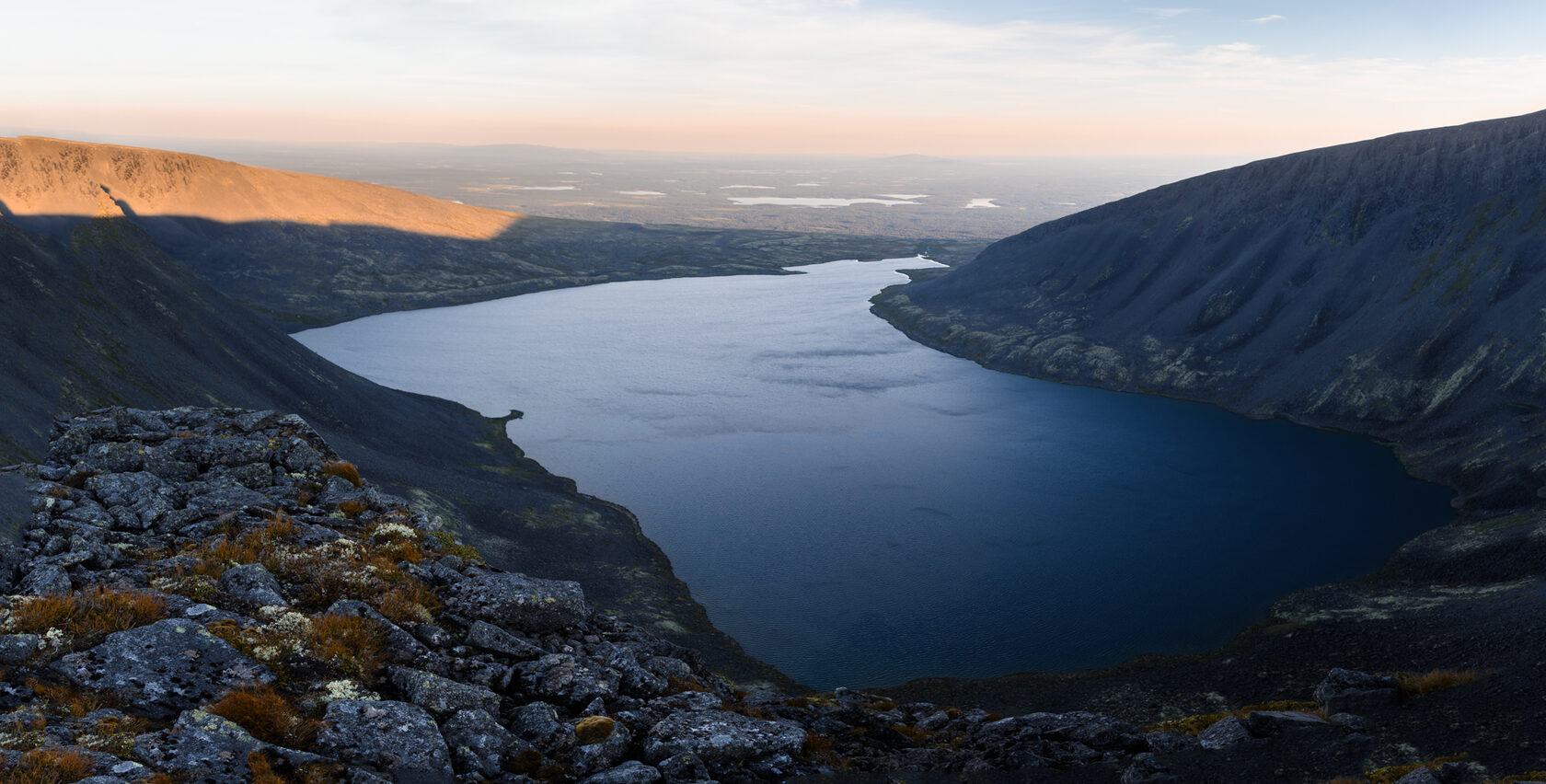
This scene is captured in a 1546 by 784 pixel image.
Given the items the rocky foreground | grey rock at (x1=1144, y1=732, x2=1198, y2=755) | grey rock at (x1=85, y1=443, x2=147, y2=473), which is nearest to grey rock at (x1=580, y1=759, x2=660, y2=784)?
the rocky foreground

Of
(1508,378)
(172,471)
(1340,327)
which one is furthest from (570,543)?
(1340,327)

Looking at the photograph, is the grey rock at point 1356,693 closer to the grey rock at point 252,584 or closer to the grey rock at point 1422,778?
the grey rock at point 1422,778

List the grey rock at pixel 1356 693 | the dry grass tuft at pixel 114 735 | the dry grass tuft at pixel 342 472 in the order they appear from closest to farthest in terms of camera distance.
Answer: the dry grass tuft at pixel 114 735 → the grey rock at pixel 1356 693 → the dry grass tuft at pixel 342 472

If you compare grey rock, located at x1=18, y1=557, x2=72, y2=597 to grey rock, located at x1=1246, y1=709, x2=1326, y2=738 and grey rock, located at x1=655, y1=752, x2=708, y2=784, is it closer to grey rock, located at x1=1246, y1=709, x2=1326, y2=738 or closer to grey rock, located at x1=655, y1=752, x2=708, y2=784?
grey rock, located at x1=655, y1=752, x2=708, y2=784

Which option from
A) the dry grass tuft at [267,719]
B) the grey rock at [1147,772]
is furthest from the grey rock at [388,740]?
the grey rock at [1147,772]

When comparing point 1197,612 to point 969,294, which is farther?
point 969,294

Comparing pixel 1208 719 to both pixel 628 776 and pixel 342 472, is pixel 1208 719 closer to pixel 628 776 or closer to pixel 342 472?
pixel 628 776

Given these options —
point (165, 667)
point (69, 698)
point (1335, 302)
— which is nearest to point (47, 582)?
point (165, 667)

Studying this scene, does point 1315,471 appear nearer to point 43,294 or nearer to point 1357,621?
point 1357,621
